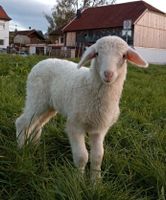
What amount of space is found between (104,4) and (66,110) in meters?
50.8

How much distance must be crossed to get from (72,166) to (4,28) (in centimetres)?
5951

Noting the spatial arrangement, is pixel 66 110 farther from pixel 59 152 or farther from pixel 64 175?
pixel 64 175

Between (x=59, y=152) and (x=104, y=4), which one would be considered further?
(x=104, y=4)

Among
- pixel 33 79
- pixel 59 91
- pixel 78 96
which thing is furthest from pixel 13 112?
pixel 78 96

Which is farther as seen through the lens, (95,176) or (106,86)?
(106,86)

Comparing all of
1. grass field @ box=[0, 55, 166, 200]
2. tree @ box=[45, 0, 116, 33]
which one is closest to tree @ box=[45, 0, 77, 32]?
tree @ box=[45, 0, 116, 33]

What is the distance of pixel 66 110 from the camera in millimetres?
4043

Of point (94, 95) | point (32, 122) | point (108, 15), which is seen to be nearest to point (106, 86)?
point (94, 95)

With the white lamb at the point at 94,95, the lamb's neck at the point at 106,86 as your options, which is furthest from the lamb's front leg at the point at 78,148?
the lamb's neck at the point at 106,86

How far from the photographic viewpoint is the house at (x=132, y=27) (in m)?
44.2

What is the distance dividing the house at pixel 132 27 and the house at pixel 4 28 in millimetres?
12383

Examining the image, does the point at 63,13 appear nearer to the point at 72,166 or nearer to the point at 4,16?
the point at 4,16

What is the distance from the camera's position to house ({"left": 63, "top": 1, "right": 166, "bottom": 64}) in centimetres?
4422

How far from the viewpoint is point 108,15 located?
155 ft
